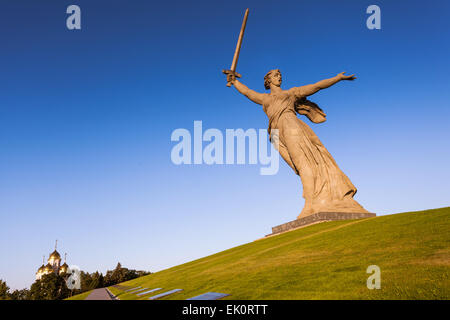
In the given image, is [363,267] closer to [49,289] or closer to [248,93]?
[248,93]

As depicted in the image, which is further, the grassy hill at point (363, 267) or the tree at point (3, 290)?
the tree at point (3, 290)

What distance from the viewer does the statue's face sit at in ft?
80.6

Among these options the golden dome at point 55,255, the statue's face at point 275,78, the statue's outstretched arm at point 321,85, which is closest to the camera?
the statue's outstretched arm at point 321,85

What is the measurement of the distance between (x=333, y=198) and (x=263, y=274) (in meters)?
13.5

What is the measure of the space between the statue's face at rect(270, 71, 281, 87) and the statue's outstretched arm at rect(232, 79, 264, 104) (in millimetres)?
1431

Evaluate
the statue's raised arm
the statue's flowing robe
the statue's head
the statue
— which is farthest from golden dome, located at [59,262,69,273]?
the statue's head

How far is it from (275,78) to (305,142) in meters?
6.45

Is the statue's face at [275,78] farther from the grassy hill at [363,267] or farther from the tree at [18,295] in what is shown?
the tree at [18,295]

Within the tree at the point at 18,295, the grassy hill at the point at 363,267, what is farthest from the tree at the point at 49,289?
the grassy hill at the point at 363,267

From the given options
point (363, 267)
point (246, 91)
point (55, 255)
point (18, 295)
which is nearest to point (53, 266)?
point (55, 255)

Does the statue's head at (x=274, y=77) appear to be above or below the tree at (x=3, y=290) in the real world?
above

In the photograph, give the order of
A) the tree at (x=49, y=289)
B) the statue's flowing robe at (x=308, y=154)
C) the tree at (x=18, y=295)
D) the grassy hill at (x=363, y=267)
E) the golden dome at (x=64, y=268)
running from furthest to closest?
1. the golden dome at (x=64, y=268)
2. the tree at (x=18, y=295)
3. the tree at (x=49, y=289)
4. the statue's flowing robe at (x=308, y=154)
5. the grassy hill at (x=363, y=267)

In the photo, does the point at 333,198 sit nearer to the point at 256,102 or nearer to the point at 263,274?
the point at 256,102

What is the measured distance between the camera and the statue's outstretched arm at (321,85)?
21.2 meters
